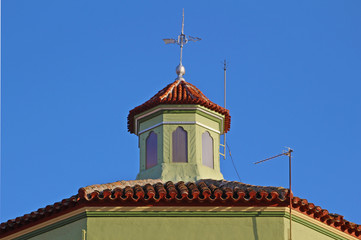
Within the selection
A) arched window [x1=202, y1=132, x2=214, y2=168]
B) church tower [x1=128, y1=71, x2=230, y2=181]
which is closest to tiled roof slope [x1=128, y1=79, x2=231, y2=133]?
church tower [x1=128, y1=71, x2=230, y2=181]

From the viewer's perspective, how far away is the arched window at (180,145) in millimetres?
23406

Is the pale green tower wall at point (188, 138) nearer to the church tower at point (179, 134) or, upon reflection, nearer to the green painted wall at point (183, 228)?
the church tower at point (179, 134)

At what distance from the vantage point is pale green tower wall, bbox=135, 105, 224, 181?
23.1 meters

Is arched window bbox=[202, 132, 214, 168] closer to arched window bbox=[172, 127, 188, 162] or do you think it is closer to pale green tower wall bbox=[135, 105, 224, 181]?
pale green tower wall bbox=[135, 105, 224, 181]

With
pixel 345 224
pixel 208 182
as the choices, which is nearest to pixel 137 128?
pixel 208 182

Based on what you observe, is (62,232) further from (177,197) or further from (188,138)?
A: (188,138)

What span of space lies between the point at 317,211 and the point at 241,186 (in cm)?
182

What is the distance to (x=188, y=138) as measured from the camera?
23625mm

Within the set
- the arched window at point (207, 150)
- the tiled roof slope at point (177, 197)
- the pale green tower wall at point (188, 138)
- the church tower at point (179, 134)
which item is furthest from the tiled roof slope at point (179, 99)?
the tiled roof slope at point (177, 197)

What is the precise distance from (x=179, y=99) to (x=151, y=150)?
5.41ft

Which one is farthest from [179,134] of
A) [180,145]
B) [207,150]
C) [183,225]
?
[183,225]

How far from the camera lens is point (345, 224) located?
67.5ft

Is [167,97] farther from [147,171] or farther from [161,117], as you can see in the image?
[147,171]

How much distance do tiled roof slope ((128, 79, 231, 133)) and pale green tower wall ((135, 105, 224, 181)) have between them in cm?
14
